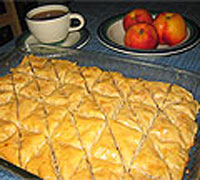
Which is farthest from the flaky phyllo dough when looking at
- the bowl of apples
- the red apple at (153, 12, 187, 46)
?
the red apple at (153, 12, 187, 46)

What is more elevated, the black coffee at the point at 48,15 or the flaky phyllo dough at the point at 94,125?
the black coffee at the point at 48,15

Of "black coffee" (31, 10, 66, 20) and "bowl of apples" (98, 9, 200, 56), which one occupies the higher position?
"black coffee" (31, 10, 66, 20)

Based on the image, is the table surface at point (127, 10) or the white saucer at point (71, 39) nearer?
the table surface at point (127, 10)

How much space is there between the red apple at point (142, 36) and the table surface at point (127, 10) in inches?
3.0

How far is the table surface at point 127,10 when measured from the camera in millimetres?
1315

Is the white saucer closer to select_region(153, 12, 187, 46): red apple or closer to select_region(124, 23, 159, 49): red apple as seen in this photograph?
select_region(124, 23, 159, 49): red apple

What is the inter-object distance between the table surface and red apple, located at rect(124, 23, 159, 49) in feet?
0.25

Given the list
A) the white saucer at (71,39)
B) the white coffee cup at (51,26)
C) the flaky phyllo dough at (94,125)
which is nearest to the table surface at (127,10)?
the white saucer at (71,39)

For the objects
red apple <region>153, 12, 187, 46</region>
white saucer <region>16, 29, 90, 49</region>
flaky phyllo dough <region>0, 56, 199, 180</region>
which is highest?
red apple <region>153, 12, 187, 46</region>

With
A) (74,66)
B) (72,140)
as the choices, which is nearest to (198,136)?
(72,140)

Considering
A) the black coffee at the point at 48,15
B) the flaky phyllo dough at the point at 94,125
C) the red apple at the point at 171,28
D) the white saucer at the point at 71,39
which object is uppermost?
the black coffee at the point at 48,15

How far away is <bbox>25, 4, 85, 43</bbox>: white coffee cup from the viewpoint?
1.38 meters

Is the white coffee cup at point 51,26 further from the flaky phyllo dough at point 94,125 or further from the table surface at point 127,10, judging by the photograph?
the flaky phyllo dough at point 94,125

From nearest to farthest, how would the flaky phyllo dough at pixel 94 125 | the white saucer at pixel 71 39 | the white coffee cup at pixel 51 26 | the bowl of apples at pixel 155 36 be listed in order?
the flaky phyllo dough at pixel 94 125 < the bowl of apples at pixel 155 36 < the white coffee cup at pixel 51 26 < the white saucer at pixel 71 39
